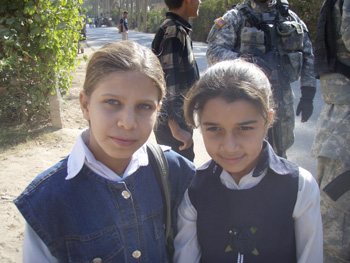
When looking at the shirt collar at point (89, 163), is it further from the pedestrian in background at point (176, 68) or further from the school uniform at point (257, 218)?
the pedestrian in background at point (176, 68)

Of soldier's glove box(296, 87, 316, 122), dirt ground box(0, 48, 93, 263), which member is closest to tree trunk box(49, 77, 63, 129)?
dirt ground box(0, 48, 93, 263)

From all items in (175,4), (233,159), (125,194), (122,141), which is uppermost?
(175,4)

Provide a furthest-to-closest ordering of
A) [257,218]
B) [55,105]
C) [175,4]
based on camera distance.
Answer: [55,105] → [175,4] → [257,218]

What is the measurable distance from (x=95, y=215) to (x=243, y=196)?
2.13 ft

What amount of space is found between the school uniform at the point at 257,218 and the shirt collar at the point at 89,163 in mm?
305

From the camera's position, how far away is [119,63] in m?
1.33

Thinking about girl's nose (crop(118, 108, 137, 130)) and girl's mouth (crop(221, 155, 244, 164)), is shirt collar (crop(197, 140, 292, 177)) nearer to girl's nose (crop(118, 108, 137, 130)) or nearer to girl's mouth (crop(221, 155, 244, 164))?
girl's mouth (crop(221, 155, 244, 164))

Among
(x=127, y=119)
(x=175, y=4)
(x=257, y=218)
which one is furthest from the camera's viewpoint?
(x=175, y=4)

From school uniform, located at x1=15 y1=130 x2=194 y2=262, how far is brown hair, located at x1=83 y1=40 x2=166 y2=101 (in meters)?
0.29

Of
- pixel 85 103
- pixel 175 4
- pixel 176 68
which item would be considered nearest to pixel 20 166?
pixel 176 68

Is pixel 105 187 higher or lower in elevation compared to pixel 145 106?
lower

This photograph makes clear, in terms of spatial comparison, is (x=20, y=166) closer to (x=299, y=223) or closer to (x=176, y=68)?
(x=176, y=68)

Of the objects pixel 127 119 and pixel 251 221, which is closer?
pixel 127 119

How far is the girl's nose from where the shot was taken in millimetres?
1277
